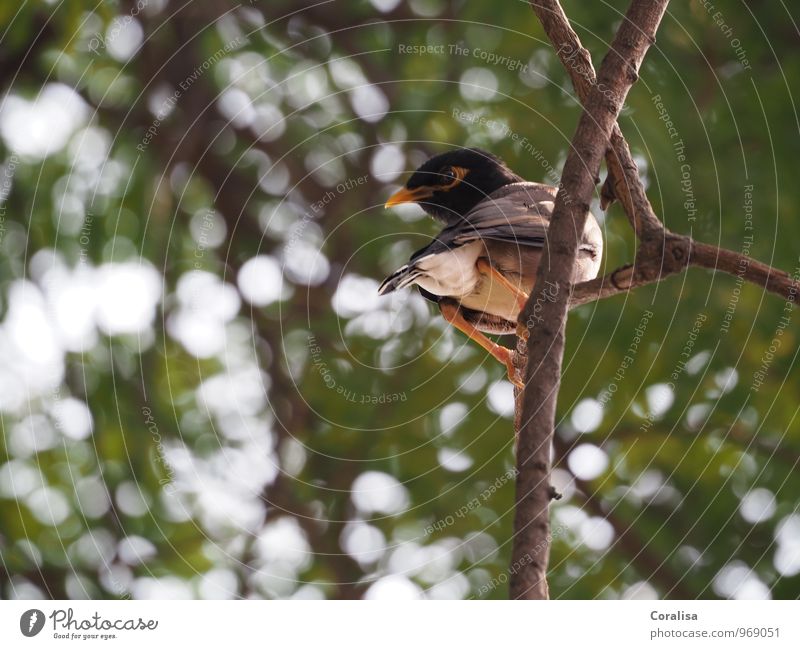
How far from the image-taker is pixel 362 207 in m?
7.74

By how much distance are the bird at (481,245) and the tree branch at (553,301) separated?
740 mm

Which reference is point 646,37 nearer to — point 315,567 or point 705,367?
point 705,367

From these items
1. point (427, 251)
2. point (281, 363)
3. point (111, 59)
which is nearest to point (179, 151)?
point (111, 59)

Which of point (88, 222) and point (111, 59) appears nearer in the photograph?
point (88, 222)

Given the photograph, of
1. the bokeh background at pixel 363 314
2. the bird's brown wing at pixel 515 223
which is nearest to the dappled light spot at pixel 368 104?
the bokeh background at pixel 363 314

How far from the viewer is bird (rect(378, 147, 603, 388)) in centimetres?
431

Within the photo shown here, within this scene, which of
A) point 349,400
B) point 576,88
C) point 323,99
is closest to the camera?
point 576,88

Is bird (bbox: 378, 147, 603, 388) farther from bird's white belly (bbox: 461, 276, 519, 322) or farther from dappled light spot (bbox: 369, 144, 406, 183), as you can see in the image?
dappled light spot (bbox: 369, 144, 406, 183)

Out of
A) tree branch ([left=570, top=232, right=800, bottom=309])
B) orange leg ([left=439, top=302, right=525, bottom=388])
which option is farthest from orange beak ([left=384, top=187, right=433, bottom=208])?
tree branch ([left=570, top=232, right=800, bottom=309])

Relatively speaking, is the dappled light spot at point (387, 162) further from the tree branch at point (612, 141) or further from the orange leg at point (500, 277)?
the tree branch at point (612, 141)

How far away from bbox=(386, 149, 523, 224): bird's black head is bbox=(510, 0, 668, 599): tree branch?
1790 millimetres

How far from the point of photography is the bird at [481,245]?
4.31 m

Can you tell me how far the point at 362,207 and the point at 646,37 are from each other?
4469 millimetres

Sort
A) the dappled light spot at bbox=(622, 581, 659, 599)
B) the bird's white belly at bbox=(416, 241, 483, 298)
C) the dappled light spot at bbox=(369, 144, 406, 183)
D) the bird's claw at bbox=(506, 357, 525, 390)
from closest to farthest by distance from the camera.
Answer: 1. the bird's claw at bbox=(506, 357, 525, 390)
2. the bird's white belly at bbox=(416, 241, 483, 298)
3. the dappled light spot at bbox=(622, 581, 659, 599)
4. the dappled light spot at bbox=(369, 144, 406, 183)
